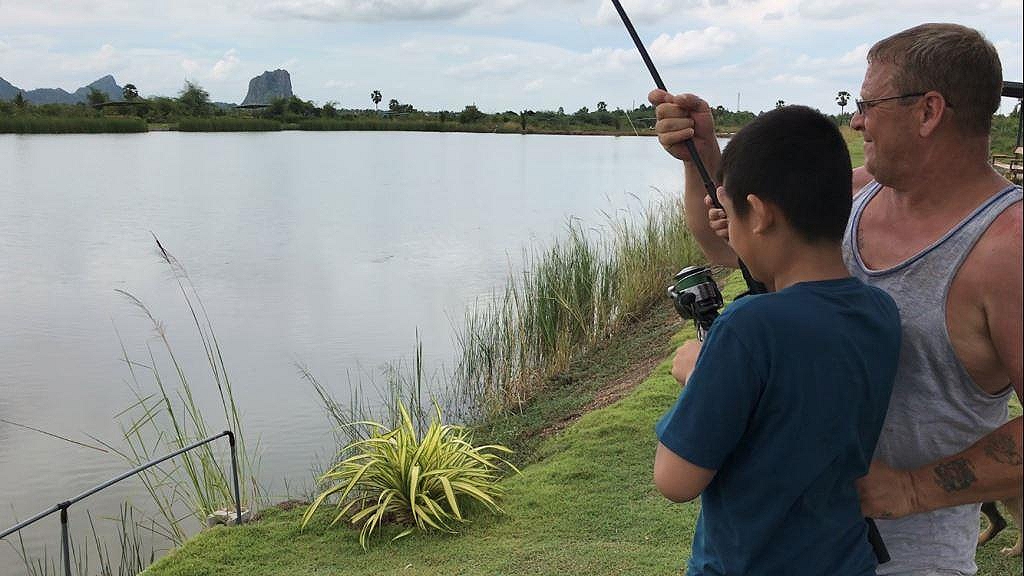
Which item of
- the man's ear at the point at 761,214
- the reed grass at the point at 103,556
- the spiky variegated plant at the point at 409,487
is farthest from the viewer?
the reed grass at the point at 103,556

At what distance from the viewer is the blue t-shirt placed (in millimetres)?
1190

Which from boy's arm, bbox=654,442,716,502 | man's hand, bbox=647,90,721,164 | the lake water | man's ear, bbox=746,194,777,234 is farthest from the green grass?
man's ear, bbox=746,194,777,234

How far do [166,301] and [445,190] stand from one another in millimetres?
12489

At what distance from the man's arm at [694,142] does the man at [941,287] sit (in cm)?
45

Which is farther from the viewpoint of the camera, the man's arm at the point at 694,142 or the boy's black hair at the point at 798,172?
the man's arm at the point at 694,142

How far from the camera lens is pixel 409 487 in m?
4.15

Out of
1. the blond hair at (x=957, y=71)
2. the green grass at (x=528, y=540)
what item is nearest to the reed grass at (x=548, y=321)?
the green grass at (x=528, y=540)

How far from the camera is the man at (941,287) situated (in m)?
1.23

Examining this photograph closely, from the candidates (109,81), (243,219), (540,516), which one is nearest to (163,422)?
(540,516)

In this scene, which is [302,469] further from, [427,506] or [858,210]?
[858,210]

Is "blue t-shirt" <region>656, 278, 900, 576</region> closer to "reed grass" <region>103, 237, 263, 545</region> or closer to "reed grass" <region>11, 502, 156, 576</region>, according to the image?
"reed grass" <region>103, 237, 263, 545</region>

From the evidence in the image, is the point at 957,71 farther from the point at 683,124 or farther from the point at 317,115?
the point at 317,115

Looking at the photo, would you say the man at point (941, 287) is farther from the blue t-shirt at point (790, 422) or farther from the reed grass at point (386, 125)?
the reed grass at point (386, 125)

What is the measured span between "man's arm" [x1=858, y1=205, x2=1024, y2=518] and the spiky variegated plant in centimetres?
288
